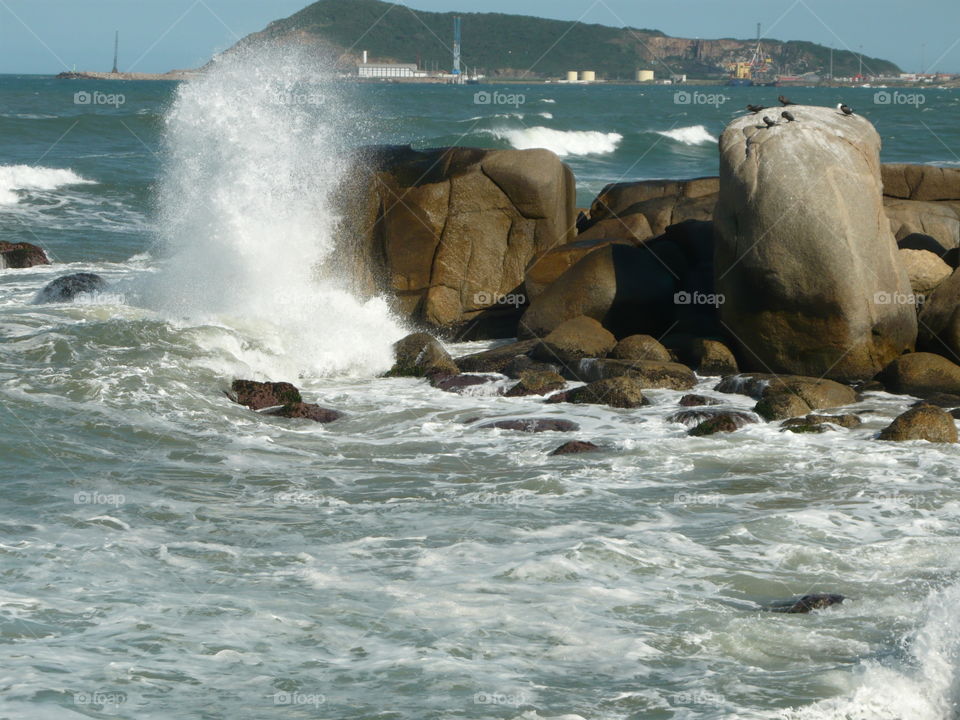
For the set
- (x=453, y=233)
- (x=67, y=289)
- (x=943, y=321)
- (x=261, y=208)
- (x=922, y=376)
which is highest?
(x=261, y=208)

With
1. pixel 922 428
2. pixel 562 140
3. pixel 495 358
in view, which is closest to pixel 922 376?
pixel 922 428

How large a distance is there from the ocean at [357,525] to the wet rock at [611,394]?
0.20 m

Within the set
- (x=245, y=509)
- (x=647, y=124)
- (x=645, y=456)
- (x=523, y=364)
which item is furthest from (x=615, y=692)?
(x=647, y=124)

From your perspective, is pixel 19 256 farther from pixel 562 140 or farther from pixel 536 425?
pixel 562 140

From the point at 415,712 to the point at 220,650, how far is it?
3.88 ft

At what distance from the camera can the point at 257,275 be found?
1556 cm

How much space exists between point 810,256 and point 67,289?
9572 millimetres

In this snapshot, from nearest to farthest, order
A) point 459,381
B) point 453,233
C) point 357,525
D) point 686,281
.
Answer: point 357,525 < point 459,381 < point 686,281 < point 453,233

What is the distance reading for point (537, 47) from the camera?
121 m

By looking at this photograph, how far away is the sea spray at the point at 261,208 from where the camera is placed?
15.0m

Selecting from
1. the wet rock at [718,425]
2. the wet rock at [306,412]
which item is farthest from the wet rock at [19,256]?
the wet rock at [718,425]

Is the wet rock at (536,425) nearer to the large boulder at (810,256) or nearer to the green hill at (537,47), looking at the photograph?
the large boulder at (810,256)

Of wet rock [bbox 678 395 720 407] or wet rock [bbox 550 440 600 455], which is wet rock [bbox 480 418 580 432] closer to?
wet rock [bbox 550 440 600 455]

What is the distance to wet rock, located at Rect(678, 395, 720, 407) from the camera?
1196 centimetres
